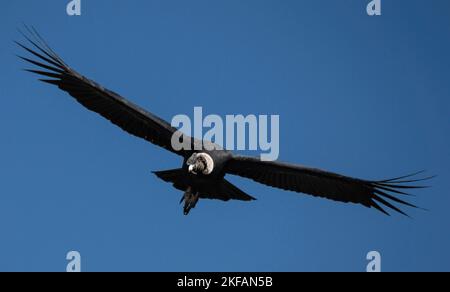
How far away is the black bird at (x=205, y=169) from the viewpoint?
67.7ft

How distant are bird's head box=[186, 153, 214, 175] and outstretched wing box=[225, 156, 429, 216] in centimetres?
49

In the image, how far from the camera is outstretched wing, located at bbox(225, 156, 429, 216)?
2095 centimetres

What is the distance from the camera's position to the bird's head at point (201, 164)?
2047cm

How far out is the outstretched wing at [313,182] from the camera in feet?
68.7

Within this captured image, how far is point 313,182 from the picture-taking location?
21.5 meters

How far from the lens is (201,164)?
2052 centimetres

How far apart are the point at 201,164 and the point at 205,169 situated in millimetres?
128
